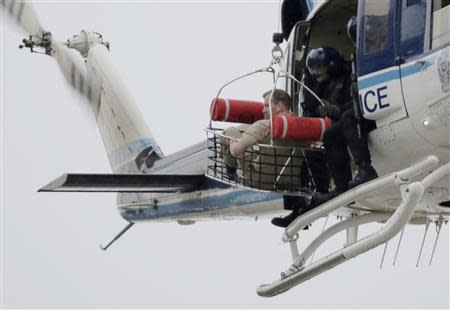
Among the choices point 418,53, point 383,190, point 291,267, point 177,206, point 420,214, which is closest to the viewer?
point 418,53

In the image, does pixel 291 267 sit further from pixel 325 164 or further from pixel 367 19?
pixel 367 19

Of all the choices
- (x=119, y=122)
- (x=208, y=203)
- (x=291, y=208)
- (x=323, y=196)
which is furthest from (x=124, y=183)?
(x=119, y=122)

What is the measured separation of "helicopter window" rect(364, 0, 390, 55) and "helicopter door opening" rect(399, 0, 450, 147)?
0.45 ft

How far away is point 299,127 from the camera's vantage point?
763 centimetres

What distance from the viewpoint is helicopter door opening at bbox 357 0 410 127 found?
727 cm

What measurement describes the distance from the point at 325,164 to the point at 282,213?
5.07 feet

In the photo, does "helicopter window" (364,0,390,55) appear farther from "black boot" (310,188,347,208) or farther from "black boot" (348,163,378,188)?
"black boot" (310,188,347,208)

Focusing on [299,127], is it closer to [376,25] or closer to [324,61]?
[324,61]

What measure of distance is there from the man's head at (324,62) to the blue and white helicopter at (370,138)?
0.84ft

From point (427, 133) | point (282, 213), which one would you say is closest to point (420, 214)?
point (282, 213)

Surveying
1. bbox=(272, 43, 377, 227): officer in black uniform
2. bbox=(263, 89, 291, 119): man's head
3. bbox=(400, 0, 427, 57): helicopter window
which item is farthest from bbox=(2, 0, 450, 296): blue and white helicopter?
bbox=(263, 89, 291, 119): man's head

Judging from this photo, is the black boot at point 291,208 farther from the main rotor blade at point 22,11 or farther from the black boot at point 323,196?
the main rotor blade at point 22,11

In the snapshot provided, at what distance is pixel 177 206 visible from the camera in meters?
10.6

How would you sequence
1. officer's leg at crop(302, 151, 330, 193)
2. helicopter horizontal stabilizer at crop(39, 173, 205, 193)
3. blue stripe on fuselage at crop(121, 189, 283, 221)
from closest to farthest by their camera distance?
1. officer's leg at crop(302, 151, 330, 193)
2. helicopter horizontal stabilizer at crop(39, 173, 205, 193)
3. blue stripe on fuselage at crop(121, 189, 283, 221)
